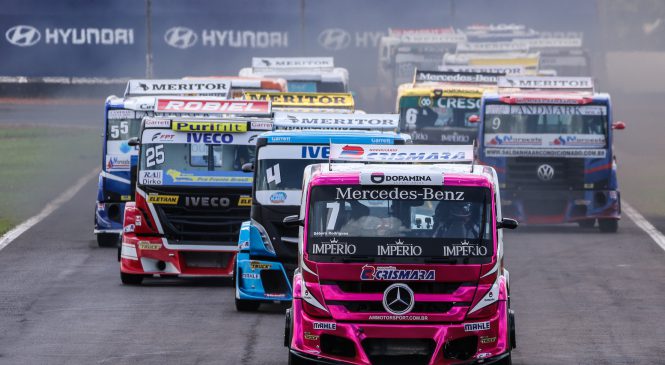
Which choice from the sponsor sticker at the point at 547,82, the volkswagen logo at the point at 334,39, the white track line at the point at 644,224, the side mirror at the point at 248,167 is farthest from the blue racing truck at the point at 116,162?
the volkswagen logo at the point at 334,39

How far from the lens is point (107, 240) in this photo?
24609mm

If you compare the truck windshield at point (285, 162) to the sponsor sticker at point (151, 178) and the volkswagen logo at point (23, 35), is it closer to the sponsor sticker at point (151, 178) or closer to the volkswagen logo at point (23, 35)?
the sponsor sticker at point (151, 178)

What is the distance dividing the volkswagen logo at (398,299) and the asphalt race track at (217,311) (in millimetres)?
1852

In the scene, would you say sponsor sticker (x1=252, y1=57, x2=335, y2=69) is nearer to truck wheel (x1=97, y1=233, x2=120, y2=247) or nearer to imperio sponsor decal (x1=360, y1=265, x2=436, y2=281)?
truck wheel (x1=97, y1=233, x2=120, y2=247)

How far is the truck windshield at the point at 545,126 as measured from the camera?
90.8 feet

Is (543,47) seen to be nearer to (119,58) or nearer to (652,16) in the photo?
(119,58)

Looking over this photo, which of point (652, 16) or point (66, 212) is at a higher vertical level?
point (652, 16)

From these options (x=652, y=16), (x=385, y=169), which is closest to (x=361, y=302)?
(x=385, y=169)

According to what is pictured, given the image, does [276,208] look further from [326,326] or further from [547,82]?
[547,82]

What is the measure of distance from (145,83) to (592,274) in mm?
10154

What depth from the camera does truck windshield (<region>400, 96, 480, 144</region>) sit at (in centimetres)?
3198

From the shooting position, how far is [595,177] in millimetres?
27734

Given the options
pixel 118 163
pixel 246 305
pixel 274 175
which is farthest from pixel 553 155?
pixel 246 305

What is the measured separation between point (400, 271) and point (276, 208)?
5.22 meters
